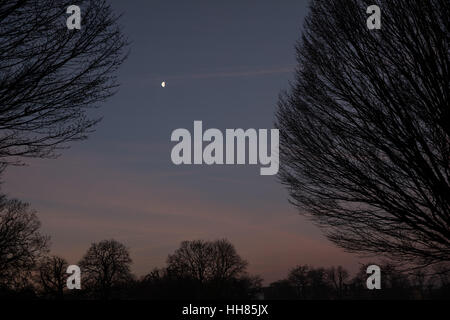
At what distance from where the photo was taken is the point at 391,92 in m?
6.29

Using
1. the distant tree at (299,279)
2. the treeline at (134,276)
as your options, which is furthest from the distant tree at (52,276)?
the distant tree at (299,279)

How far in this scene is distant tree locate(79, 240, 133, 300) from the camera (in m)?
42.3

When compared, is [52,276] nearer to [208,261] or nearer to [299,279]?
[208,261]

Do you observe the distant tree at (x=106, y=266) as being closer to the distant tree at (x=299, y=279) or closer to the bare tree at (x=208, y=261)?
the bare tree at (x=208, y=261)

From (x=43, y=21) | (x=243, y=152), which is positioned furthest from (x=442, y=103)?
(x=43, y=21)

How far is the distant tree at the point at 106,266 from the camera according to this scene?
4231 cm

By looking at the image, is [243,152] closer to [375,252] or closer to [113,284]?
[375,252]

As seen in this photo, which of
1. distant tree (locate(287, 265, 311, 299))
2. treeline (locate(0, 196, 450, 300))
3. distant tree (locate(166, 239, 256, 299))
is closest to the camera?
treeline (locate(0, 196, 450, 300))

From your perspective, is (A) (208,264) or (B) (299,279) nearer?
(A) (208,264)

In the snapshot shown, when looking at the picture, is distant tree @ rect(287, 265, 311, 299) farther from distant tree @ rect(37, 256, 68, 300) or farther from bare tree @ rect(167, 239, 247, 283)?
distant tree @ rect(37, 256, 68, 300)

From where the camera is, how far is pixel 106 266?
4288 cm

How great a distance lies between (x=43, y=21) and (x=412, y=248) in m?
6.23

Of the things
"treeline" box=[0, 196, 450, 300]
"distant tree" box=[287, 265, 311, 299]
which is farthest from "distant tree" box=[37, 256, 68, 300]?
"distant tree" box=[287, 265, 311, 299]

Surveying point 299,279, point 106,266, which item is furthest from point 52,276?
point 299,279
